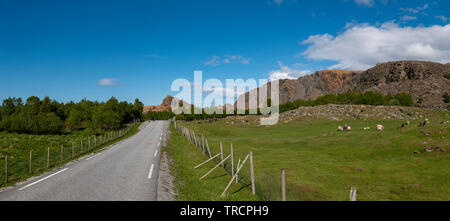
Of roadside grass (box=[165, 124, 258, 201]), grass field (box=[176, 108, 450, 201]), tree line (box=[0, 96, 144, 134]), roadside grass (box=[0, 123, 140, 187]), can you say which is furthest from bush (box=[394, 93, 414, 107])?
roadside grass (box=[165, 124, 258, 201])

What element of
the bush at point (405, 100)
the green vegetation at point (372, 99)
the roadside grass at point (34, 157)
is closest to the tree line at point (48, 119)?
the roadside grass at point (34, 157)

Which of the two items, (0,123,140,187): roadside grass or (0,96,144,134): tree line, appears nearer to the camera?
(0,123,140,187): roadside grass

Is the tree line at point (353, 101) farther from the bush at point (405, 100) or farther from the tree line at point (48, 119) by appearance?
the tree line at point (48, 119)

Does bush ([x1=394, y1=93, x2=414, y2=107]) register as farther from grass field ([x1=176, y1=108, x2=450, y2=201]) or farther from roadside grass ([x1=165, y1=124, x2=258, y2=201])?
roadside grass ([x1=165, y1=124, x2=258, y2=201])

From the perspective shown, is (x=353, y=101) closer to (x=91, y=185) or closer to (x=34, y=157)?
(x=34, y=157)

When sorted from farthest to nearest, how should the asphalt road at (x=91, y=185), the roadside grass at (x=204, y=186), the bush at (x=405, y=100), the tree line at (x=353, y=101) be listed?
the tree line at (x=353, y=101), the bush at (x=405, y=100), the roadside grass at (x=204, y=186), the asphalt road at (x=91, y=185)

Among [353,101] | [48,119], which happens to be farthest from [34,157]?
[353,101]

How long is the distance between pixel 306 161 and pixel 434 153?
11835mm

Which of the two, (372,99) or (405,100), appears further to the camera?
(372,99)

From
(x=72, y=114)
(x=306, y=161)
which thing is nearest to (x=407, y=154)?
(x=306, y=161)

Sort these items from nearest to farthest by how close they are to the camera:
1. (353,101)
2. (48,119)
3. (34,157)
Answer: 1. (34,157)
2. (48,119)
3. (353,101)

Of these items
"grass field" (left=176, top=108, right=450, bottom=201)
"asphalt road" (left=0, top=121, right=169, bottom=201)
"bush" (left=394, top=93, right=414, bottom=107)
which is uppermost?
"bush" (left=394, top=93, right=414, bottom=107)

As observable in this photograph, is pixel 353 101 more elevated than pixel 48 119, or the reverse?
pixel 353 101

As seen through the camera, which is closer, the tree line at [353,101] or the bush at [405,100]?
the bush at [405,100]
